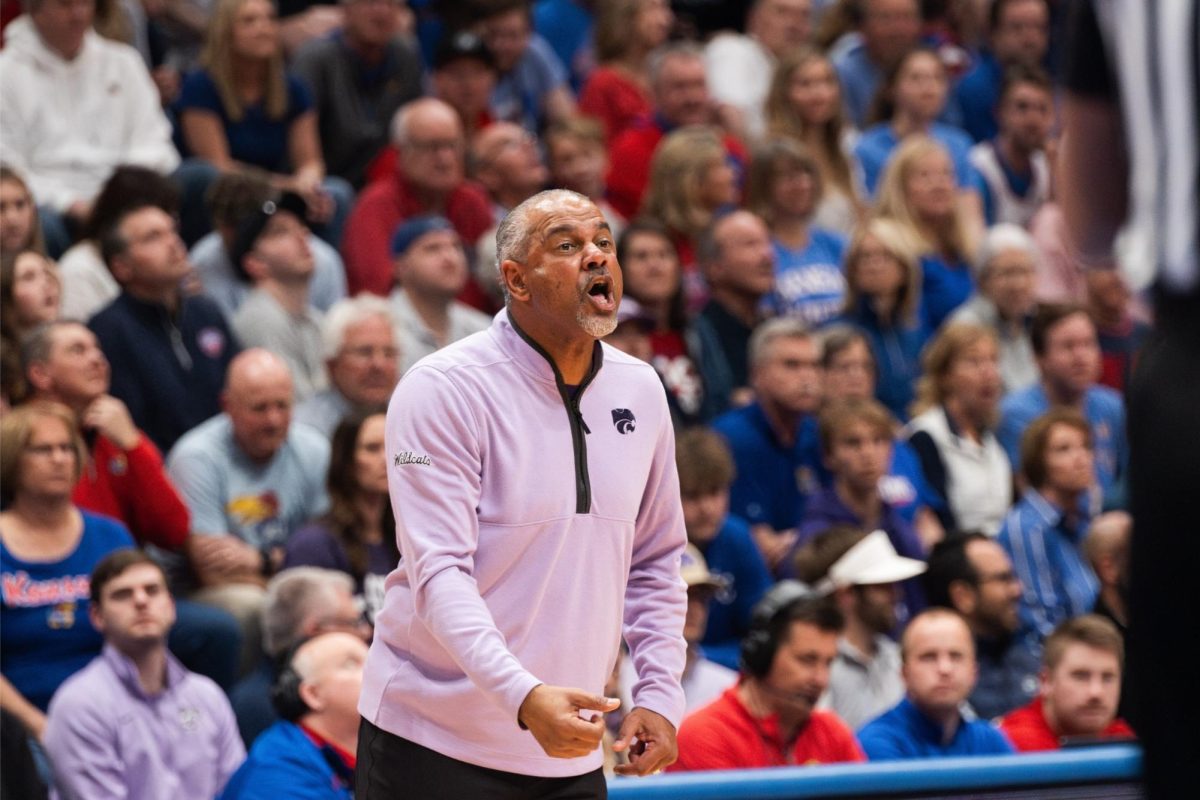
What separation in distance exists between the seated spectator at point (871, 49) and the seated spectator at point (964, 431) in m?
2.83

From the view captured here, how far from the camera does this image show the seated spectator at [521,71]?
31.8ft

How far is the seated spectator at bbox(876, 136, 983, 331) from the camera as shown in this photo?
29.2 feet

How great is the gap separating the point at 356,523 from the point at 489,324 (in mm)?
1321

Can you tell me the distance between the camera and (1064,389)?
821 centimetres

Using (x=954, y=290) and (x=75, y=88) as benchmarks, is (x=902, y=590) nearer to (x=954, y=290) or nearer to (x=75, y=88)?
(x=954, y=290)

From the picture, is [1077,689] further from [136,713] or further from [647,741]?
[647,741]

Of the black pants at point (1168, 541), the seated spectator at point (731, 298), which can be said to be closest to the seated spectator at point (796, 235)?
the seated spectator at point (731, 298)

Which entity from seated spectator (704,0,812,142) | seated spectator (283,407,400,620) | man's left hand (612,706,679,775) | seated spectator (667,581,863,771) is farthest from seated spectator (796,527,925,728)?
seated spectator (704,0,812,142)

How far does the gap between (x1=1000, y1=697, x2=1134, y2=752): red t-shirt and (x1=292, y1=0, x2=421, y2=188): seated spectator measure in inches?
173

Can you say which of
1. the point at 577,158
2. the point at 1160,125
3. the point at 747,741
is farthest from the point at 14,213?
the point at 1160,125

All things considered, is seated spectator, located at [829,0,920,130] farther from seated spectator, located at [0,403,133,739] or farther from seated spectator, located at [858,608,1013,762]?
seated spectator, located at [0,403,133,739]

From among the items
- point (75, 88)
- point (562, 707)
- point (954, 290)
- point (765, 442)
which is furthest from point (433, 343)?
point (562, 707)

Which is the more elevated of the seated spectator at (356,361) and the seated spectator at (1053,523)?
the seated spectator at (356,361)

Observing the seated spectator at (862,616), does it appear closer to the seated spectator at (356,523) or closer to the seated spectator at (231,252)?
the seated spectator at (356,523)
